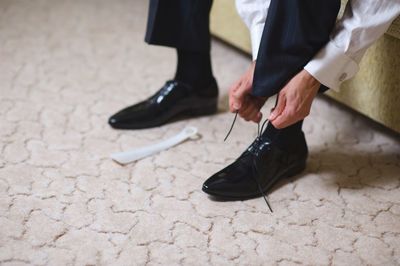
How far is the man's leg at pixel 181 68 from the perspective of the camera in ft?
3.34

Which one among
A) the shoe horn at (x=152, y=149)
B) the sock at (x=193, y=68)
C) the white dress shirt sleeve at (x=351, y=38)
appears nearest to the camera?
the white dress shirt sleeve at (x=351, y=38)

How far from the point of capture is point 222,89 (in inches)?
50.9

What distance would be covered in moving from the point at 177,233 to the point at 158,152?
25 centimetres

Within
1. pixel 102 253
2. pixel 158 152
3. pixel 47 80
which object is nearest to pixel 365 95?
pixel 158 152

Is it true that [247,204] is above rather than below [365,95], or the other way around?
below

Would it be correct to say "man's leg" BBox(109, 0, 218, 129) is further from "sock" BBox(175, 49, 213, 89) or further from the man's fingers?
the man's fingers

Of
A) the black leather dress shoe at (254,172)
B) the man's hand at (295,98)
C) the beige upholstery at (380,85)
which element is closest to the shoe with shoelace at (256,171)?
→ the black leather dress shoe at (254,172)

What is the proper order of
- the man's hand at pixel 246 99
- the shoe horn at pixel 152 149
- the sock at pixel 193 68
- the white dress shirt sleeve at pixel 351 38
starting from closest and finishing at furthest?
the white dress shirt sleeve at pixel 351 38, the man's hand at pixel 246 99, the shoe horn at pixel 152 149, the sock at pixel 193 68

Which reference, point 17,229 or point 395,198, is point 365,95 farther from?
point 17,229

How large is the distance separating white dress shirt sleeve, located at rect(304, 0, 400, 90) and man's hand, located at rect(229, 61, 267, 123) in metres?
0.11

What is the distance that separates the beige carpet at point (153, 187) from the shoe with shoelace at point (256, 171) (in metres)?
0.03

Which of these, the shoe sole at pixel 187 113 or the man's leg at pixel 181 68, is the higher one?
the man's leg at pixel 181 68

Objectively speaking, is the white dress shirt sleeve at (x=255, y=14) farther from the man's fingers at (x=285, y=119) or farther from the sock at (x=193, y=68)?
the sock at (x=193, y=68)

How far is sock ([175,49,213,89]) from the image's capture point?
1080mm
